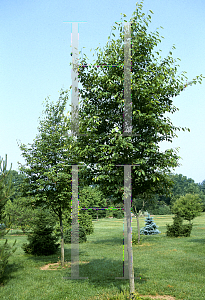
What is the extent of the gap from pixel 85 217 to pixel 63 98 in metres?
16.0

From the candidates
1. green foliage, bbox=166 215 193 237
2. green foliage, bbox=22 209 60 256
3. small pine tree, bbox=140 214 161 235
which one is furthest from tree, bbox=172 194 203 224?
green foliage, bbox=22 209 60 256

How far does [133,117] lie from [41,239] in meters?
12.3

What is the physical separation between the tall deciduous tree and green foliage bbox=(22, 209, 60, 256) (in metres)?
4.44

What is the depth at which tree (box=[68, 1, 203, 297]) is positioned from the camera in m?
6.73

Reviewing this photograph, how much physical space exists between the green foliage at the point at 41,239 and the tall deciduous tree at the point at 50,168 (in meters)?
4.44

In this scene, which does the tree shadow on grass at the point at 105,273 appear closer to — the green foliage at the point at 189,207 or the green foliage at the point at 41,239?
the green foliage at the point at 41,239

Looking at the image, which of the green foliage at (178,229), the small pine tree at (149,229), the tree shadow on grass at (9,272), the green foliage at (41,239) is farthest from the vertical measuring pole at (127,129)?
the small pine tree at (149,229)

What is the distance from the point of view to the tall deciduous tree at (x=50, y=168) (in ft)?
37.4

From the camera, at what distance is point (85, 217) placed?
84.2 feet

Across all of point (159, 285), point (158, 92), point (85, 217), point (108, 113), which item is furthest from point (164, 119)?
point (85, 217)

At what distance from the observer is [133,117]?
7.07m

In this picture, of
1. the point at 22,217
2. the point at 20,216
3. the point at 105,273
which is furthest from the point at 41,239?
the point at 105,273

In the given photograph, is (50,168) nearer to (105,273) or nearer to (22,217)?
(105,273)

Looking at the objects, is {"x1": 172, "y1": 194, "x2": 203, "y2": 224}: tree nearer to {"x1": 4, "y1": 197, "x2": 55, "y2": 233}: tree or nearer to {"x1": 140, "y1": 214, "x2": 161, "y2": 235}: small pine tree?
{"x1": 140, "y1": 214, "x2": 161, "y2": 235}: small pine tree
